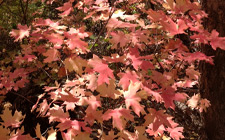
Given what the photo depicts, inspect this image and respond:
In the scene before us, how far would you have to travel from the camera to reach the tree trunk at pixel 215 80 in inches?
74.2

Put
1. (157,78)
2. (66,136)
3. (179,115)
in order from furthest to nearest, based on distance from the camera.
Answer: (179,115), (157,78), (66,136)

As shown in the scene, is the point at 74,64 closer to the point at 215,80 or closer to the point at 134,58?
the point at 134,58

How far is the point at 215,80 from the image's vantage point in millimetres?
2016

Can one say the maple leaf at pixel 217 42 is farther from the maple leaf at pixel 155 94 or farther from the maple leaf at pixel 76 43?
the maple leaf at pixel 76 43

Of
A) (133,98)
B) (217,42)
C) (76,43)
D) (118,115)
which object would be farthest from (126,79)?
(217,42)

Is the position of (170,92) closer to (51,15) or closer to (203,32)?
(203,32)

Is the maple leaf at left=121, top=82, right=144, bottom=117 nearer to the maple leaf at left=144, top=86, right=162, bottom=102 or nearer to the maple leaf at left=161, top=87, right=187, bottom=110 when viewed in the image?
the maple leaf at left=144, top=86, right=162, bottom=102

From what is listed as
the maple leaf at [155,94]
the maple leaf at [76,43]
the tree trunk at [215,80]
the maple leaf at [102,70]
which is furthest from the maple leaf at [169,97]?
the maple leaf at [76,43]

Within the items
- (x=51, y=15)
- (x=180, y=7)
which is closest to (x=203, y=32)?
(x=180, y=7)

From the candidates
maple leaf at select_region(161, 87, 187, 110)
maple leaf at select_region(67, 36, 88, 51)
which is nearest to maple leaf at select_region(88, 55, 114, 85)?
maple leaf at select_region(67, 36, 88, 51)

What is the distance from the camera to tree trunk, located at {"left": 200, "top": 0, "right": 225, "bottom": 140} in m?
1.89

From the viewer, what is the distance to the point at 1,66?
165 inches

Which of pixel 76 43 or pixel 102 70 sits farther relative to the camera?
pixel 76 43

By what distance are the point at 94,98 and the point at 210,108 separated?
1422 mm
